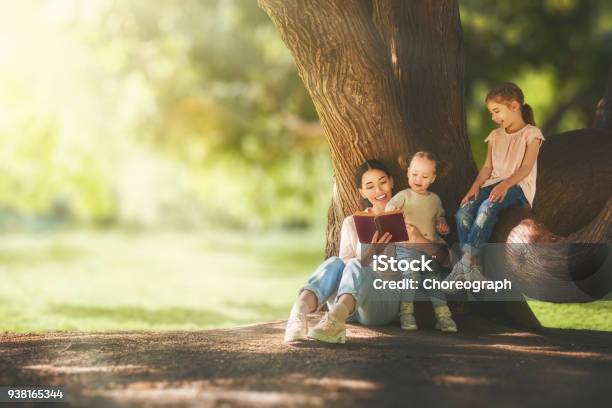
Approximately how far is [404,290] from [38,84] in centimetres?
1334

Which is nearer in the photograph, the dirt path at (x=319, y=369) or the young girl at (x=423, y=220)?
the dirt path at (x=319, y=369)

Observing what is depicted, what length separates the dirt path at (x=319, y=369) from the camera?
12.8 ft

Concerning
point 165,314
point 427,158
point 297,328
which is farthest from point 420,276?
point 165,314

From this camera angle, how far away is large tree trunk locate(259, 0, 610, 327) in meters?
6.08

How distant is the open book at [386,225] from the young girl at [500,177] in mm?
516

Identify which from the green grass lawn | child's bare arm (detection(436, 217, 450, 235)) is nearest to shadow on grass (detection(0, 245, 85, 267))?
the green grass lawn

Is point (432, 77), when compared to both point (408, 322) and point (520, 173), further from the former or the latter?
point (408, 322)

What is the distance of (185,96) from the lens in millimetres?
16688

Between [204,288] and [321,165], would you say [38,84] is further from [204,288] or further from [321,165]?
[321,165]

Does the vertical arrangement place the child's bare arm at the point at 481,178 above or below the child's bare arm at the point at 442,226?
above

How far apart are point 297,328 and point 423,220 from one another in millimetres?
1294

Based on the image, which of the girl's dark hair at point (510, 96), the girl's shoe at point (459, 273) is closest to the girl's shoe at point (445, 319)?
the girl's shoe at point (459, 273)

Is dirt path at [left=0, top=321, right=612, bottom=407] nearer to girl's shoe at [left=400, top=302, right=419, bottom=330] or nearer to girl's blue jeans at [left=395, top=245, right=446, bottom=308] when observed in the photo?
girl's shoe at [left=400, top=302, right=419, bottom=330]

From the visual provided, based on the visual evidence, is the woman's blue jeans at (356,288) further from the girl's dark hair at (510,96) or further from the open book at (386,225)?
the girl's dark hair at (510,96)
